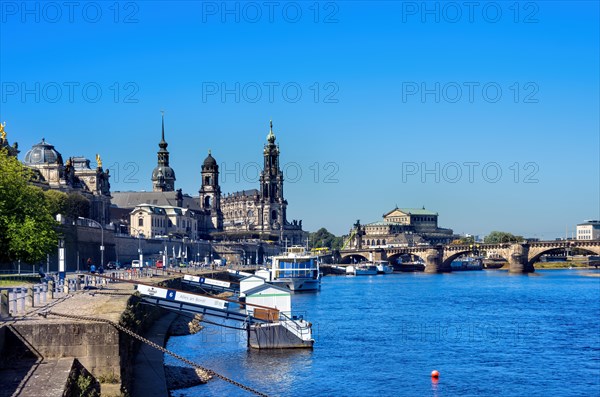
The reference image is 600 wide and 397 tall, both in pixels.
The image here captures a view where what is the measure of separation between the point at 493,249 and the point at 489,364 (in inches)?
5814

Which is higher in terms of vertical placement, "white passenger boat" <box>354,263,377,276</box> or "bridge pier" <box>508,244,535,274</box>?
"bridge pier" <box>508,244,535,274</box>

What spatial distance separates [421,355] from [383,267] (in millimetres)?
146665

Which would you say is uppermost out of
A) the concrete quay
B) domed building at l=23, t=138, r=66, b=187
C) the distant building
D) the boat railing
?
domed building at l=23, t=138, r=66, b=187

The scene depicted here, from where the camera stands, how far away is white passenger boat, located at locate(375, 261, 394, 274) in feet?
607

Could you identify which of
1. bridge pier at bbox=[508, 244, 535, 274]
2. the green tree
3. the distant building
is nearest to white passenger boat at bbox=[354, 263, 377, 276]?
bridge pier at bbox=[508, 244, 535, 274]

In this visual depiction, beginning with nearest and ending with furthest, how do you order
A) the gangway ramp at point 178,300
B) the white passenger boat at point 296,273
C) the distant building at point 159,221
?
the gangway ramp at point 178,300 → the white passenger boat at point 296,273 → the distant building at point 159,221

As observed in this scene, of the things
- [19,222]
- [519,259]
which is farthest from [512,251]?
[19,222]

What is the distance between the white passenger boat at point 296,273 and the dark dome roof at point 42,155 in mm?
43211

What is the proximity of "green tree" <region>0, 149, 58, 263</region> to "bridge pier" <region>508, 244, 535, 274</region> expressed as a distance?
443 ft

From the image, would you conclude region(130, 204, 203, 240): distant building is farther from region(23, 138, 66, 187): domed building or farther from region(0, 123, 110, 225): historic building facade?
region(23, 138, 66, 187): domed building

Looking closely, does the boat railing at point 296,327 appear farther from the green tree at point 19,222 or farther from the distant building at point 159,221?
the distant building at point 159,221

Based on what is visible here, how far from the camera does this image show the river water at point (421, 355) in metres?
32.8

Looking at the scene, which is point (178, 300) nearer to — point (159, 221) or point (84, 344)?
point (84, 344)

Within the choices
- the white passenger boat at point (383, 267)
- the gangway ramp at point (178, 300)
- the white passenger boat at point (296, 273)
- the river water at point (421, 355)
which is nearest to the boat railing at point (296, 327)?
the river water at point (421, 355)
